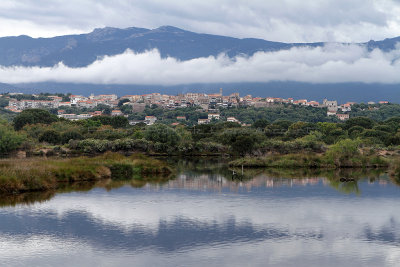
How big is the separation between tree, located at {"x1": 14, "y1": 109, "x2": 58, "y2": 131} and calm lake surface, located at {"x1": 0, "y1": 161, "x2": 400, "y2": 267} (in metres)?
53.9

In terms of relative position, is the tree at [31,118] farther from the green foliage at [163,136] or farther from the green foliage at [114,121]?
the green foliage at [163,136]

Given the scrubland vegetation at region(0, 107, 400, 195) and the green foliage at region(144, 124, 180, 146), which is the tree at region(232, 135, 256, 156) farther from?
the green foliage at region(144, 124, 180, 146)

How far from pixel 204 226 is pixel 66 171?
47.4ft

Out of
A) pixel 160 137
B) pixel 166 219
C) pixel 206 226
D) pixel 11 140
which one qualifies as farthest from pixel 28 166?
pixel 160 137

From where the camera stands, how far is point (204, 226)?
2359cm

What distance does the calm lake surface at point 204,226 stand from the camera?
19438 mm

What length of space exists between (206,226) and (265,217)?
11.2 feet

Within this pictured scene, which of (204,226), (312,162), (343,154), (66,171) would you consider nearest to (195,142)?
(312,162)

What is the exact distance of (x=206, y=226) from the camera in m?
23.6

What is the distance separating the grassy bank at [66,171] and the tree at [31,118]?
45491mm

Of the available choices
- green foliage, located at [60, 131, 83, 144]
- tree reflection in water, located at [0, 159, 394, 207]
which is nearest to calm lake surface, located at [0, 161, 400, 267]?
tree reflection in water, located at [0, 159, 394, 207]

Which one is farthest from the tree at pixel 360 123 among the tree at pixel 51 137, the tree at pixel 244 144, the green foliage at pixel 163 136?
the tree at pixel 51 137

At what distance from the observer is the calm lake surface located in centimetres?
1944

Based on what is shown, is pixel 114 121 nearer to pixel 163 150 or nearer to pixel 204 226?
pixel 163 150
